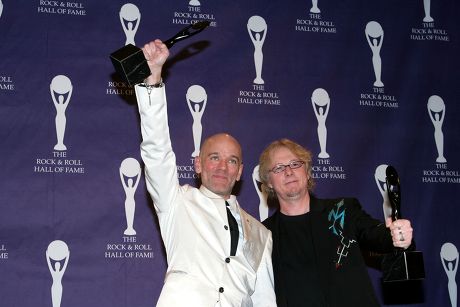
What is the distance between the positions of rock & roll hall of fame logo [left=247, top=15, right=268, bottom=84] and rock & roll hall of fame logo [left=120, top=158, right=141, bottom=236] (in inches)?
38.0

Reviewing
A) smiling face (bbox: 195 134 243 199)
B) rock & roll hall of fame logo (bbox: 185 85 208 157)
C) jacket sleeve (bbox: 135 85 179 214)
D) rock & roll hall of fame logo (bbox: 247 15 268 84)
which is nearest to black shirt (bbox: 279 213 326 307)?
smiling face (bbox: 195 134 243 199)

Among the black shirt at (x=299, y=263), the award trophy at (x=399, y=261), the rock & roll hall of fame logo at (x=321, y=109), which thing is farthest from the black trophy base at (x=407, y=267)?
the rock & roll hall of fame logo at (x=321, y=109)

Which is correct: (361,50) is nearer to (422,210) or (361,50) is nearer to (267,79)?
(267,79)

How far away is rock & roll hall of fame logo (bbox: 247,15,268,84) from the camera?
4188mm

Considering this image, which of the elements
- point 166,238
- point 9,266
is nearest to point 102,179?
point 9,266

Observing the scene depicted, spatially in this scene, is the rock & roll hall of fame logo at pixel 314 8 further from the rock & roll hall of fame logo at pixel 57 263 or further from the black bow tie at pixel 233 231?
the rock & roll hall of fame logo at pixel 57 263

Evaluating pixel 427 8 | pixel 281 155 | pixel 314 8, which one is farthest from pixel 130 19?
pixel 427 8

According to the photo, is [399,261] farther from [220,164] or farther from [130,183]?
[130,183]

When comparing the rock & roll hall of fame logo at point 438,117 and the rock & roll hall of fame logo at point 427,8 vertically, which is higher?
the rock & roll hall of fame logo at point 427,8

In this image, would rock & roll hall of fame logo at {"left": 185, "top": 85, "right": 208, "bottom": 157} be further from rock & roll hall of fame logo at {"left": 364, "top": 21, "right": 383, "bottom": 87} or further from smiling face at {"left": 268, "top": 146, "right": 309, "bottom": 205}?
rock & roll hall of fame logo at {"left": 364, "top": 21, "right": 383, "bottom": 87}

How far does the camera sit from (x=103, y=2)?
4039 millimetres

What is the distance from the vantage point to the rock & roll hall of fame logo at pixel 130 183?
381 cm

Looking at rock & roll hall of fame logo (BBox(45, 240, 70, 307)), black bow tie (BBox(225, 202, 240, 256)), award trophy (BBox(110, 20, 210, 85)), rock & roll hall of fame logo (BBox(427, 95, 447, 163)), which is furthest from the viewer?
rock & roll hall of fame logo (BBox(427, 95, 447, 163))

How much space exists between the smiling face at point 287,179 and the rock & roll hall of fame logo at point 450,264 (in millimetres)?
1402
